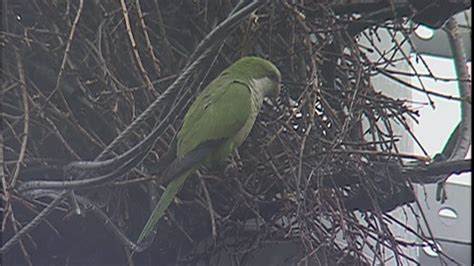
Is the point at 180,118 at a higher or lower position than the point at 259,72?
lower

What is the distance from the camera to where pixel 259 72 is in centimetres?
119

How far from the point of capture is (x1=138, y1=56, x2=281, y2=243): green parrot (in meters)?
1.14

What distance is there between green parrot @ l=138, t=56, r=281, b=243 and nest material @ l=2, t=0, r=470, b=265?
5 centimetres

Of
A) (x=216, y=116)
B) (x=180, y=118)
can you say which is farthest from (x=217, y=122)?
(x=180, y=118)

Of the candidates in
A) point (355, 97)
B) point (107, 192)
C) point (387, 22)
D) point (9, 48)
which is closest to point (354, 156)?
point (355, 97)

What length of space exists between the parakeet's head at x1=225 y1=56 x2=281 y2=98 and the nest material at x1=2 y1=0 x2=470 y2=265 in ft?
0.11

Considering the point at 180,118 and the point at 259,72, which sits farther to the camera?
the point at 180,118

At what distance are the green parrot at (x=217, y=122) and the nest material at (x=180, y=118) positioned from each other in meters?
0.05

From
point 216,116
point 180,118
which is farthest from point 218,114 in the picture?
point 180,118

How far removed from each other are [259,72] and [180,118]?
16 cm

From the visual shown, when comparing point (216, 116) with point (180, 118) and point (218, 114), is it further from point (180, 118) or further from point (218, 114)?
point (180, 118)

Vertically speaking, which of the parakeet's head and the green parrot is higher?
the parakeet's head

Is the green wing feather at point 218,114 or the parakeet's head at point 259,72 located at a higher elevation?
the parakeet's head at point 259,72

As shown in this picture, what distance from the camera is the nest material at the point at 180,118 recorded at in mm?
1231
